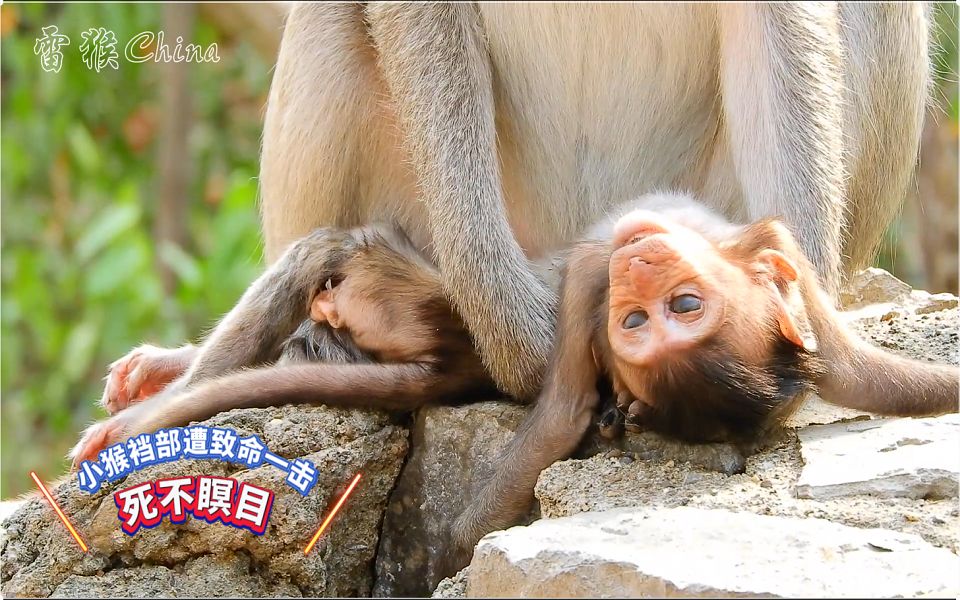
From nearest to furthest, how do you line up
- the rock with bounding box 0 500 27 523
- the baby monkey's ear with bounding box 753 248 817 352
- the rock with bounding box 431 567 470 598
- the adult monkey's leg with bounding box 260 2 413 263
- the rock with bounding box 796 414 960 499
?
1. the rock with bounding box 431 567 470 598
2. the rock with bounding box 796 414 960 499
3. the baby monkey's ear with bounding box 753 248 817 352
4. the rock with bounding box 0 500 27 523
5. the adult monkey's leg with bounding box 260 2 413 263

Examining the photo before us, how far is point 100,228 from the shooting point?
6.70 metres

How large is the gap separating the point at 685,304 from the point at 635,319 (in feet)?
0.41

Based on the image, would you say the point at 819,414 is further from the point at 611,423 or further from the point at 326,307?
the point at 326,307

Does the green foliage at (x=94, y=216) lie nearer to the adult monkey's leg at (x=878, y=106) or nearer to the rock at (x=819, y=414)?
the adult monkey's leg at (x=878, y=106)

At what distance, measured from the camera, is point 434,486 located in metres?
3.39

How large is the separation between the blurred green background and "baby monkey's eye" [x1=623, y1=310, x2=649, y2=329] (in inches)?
153

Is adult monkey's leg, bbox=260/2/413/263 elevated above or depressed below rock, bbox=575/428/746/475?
above

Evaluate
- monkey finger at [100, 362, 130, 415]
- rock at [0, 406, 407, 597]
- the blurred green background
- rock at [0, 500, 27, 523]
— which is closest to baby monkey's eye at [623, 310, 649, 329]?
rock at [0, 406, 407, 597]

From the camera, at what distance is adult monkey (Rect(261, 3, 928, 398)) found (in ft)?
11.3

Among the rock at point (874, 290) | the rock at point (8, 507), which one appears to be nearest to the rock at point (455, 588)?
the rock at point (8, 507)

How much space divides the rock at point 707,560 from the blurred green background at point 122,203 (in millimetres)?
4215

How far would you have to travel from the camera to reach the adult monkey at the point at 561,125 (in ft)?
11.3

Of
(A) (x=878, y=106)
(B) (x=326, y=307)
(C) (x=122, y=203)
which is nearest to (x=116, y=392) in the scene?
(B) (x=326, y=307)

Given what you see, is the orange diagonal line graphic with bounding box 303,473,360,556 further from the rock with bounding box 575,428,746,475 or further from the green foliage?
the green foliage
